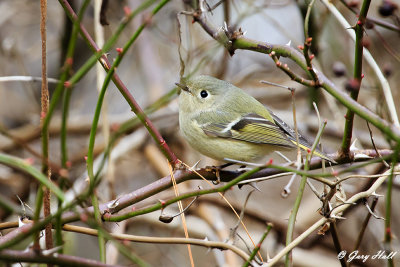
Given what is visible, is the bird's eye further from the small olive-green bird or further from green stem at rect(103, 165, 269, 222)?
green stem at rect(103, 165, 269, 222)

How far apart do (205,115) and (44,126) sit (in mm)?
1688

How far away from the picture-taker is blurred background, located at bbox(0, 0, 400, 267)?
10.5 ft

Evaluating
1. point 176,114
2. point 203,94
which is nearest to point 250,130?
point 203,94

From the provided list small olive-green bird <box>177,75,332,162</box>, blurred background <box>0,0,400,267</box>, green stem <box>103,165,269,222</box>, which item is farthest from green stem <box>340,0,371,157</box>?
blurred background <box>0,0,400,267</box>

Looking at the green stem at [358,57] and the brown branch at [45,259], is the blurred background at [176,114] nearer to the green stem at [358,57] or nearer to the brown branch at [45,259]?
the green stem at [358,57]

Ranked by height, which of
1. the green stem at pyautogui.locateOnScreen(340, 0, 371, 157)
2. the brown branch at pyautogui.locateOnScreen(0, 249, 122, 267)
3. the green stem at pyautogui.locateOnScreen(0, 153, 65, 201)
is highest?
the green stem at pyautogui.locateOnScreen(340, 0, 371, 157)

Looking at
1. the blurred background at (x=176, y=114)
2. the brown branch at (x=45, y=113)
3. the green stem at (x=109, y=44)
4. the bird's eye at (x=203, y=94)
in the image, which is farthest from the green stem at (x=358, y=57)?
the blurred background at (x=176, y=114)

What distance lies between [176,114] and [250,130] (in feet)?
4.26

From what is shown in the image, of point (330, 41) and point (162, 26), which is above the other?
point (162, 26)

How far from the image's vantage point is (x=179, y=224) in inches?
126

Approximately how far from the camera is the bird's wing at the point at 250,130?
264 cm

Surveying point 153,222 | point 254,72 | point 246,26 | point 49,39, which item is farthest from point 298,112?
point 49,39

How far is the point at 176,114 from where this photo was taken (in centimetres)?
387

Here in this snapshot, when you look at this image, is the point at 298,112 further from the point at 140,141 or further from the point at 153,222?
the point at 153,222
